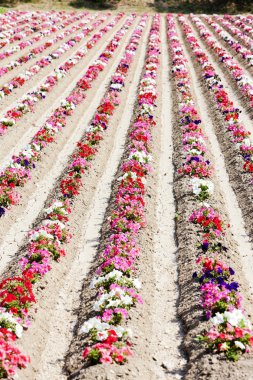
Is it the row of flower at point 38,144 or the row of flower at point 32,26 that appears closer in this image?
the row of flower at point 38,144

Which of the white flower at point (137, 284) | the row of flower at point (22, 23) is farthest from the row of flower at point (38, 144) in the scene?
the row of flower at point (22, 23)

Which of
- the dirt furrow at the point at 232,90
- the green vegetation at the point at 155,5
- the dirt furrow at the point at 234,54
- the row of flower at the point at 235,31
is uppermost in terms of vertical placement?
the green vegetation at the point at 155,5

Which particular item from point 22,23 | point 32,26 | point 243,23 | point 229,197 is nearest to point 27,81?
point 229,197

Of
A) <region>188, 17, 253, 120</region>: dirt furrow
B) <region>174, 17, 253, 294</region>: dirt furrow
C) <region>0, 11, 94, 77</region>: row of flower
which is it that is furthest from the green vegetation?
<region>174, 17, 253, 294</region>: dirt furrow

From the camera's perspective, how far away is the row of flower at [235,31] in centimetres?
4097

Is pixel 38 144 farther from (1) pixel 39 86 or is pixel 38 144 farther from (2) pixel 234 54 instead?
(2) pixel 234 54

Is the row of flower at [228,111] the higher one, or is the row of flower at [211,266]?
the row of flower at [228,111]

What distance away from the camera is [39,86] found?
29.3m

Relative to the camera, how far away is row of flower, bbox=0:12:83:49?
1729 inches

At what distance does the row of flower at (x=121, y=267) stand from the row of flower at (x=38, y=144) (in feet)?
12.8

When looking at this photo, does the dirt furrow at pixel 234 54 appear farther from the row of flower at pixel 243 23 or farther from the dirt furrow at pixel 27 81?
the dirt furrow at pixel 27 81

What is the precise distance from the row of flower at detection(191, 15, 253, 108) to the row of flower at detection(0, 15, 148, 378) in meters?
10.2

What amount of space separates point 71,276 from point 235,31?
134 feet

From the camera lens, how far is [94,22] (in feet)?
180
